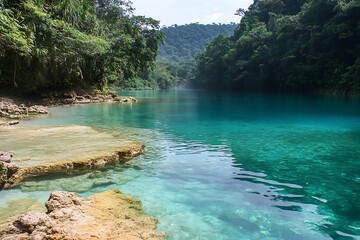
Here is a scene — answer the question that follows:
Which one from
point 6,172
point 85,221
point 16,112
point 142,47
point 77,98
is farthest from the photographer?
point 142,47

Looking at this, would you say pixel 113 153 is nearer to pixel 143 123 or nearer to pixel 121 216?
pixel 121 216

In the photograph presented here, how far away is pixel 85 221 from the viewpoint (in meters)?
5.09

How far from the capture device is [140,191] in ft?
24.6

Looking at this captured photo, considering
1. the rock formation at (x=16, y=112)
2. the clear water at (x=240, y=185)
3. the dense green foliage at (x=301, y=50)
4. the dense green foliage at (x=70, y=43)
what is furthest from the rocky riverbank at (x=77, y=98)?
the dense green foliage at (x=301, y=50)

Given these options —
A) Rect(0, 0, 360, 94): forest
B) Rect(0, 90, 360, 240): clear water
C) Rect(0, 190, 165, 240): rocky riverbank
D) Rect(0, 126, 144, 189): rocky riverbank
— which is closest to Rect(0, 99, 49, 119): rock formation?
Rect(0, 0, 360, 94): forest

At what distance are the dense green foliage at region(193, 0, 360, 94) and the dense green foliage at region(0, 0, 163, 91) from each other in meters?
22.7

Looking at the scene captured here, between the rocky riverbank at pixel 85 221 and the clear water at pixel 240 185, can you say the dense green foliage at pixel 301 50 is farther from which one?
the rocky riverbank at pixel 85 221

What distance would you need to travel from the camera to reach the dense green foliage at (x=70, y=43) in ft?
60.2

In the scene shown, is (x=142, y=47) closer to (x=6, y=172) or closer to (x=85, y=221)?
(x=6, y=172)

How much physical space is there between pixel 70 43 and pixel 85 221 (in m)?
22.9

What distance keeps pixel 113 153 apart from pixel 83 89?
1068 inches

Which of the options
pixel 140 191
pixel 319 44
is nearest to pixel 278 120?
pixel 140 191

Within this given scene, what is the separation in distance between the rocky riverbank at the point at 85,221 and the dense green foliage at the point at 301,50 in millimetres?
41138

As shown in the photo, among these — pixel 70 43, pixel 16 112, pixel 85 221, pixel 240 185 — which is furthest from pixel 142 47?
pixel 85 221
